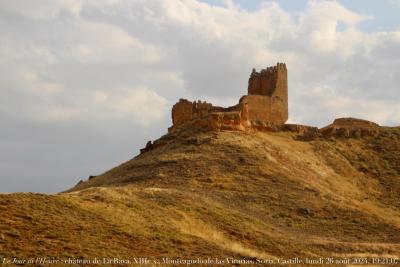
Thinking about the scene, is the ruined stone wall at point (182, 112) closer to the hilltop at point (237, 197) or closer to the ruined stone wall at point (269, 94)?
the hilltop at point (237, 197)

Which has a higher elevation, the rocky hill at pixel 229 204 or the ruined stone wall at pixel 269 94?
the ruined stone wall at pixel 269 94

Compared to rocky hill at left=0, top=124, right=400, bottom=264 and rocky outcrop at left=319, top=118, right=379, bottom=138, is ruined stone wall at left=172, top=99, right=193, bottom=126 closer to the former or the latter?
rocky hill at left=0, top=124, right=400, bottom=264

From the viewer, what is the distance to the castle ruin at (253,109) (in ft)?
124

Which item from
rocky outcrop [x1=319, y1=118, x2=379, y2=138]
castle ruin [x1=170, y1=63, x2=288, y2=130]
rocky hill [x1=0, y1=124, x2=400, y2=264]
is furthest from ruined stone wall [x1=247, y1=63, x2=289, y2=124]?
rocky outcrop [x1=319, y1=118, x2=379, y2=138]

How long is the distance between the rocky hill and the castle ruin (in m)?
0.80

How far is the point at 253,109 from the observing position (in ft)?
135

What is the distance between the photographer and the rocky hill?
17.1 m

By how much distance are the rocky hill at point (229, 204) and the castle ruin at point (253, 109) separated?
2.64 feet

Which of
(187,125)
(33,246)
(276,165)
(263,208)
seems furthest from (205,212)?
(187,125)

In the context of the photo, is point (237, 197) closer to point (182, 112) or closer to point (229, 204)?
point (229, 204)

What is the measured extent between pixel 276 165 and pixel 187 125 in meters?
7.99

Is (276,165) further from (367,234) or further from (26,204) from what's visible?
(26,204)


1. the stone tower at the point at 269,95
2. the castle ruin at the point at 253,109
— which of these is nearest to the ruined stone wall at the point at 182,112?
the castle ruin at the point at 253,109

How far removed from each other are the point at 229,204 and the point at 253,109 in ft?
49.9
